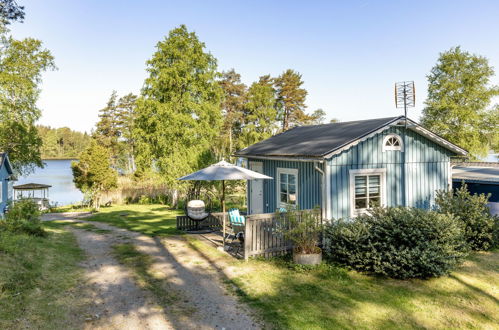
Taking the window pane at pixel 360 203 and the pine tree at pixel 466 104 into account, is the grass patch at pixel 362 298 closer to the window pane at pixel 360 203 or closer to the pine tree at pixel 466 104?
the window pane at pixel 360 203

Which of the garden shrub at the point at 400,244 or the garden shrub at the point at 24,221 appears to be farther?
the garden shrub at the point at 24,221

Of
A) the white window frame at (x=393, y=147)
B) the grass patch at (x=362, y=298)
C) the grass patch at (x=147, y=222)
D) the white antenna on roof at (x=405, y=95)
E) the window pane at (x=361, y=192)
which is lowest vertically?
the grass patch at (x=362, y=298)

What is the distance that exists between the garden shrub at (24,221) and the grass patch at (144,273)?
3112 millimetres

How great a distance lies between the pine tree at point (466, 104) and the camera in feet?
90.4

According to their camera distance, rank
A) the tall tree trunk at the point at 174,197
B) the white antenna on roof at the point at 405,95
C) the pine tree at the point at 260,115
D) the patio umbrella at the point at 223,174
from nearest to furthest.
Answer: the patio umbrella at the point at 223,174 → the white antenna on roof at the point at 405,95 → the tall tree trunk at the point at 174,197 → the pine tree at the point at 260,115

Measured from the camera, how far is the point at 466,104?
28.1 meters

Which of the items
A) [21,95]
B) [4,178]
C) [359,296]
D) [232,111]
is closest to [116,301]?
[359,296]

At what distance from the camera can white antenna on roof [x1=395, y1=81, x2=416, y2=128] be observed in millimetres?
11094

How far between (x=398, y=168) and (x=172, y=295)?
8.73 metres

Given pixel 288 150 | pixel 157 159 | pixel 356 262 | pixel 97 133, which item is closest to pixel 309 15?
pixel 288 150

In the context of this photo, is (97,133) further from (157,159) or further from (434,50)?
(434,50)

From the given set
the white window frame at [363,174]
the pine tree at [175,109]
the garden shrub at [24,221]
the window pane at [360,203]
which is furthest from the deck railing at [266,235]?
the pine tree at [175,109]

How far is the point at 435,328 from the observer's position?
17.7 ft

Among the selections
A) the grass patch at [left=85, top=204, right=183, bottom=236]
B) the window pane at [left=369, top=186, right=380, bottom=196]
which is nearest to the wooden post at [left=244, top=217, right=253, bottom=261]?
the window pane at [left=369, top=186, right=380, bottom=196]
